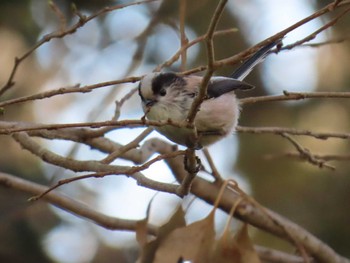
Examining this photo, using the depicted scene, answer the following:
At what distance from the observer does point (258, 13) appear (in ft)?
15.4

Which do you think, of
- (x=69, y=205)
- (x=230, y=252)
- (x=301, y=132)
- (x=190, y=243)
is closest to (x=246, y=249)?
(x=230, y=252)

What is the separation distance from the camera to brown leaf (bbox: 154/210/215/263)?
2.10 metres

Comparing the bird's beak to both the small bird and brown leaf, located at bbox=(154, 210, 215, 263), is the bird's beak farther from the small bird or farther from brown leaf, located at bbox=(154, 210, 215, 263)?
brown leaf, located at bbox=(154, 210, 215, 263)

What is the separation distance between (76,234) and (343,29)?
1.96 metres

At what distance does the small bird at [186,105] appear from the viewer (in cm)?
236

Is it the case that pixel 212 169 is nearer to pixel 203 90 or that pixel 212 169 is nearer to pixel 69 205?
pixel 69 205

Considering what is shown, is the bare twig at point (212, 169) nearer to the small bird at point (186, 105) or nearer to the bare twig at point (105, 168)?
the small bird at point (186, 105)

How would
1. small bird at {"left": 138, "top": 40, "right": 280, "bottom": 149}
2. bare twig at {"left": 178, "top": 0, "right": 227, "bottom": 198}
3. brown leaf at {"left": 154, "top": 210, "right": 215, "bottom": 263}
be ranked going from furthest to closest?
small bird at {"left": 138, "top": 40, "right": 280, "bottom": 149} → brown leaf at {"left": 154, "top": 210, "right": 215, "bottom": 263} → bare twig at {"left": 178, "top": 0, "right": 227, "bottom": 198}

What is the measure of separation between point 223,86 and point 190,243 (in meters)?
0.65

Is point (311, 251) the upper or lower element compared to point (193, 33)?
lower

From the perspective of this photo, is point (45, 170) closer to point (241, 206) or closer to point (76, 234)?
point (76, 234)

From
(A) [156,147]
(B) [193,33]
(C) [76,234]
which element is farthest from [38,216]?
(B) [193,33]

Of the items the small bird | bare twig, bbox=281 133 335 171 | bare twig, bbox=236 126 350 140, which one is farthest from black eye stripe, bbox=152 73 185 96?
bare twig, bbox=281 133 335 171

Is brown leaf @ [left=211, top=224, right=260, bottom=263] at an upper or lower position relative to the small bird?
lower
